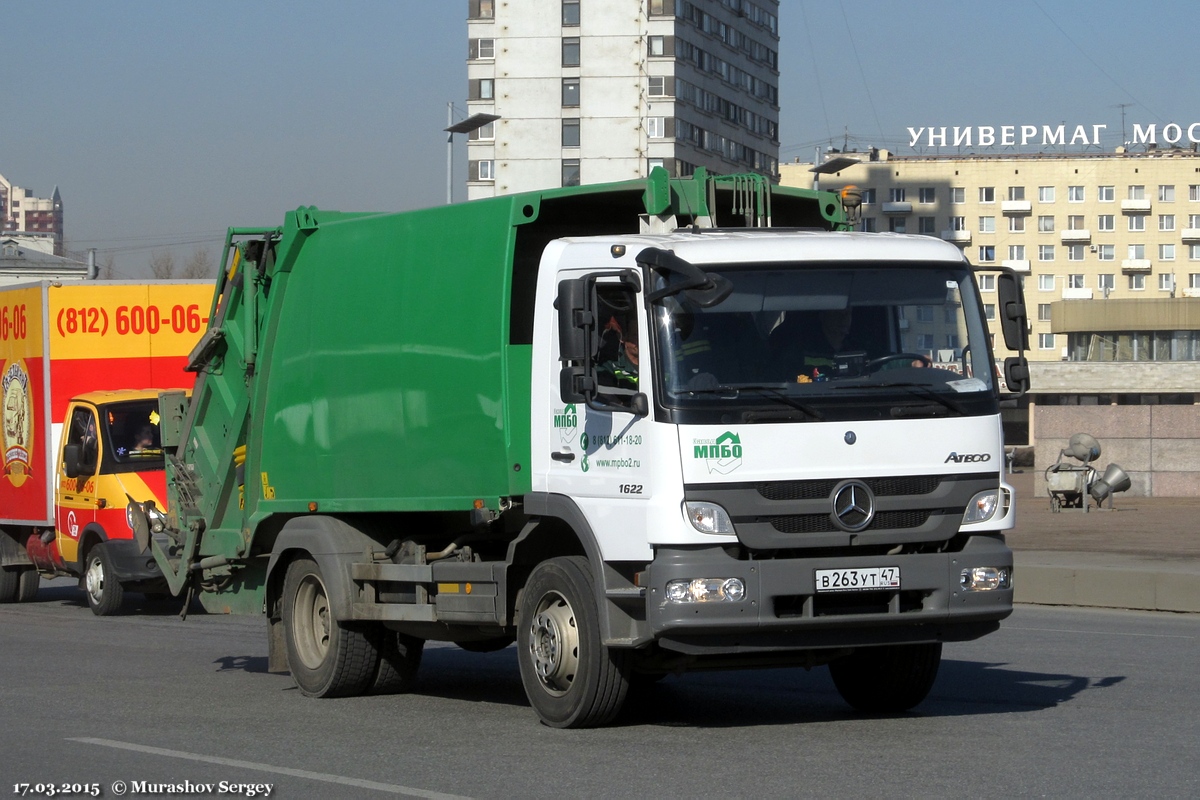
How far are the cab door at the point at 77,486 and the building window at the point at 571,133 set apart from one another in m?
94.8

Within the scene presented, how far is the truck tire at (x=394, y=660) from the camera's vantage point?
11422 mm

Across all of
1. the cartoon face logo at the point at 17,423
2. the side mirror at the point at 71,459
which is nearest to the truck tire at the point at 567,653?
the side mirror at the point at 71,459

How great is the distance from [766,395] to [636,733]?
6.51ft

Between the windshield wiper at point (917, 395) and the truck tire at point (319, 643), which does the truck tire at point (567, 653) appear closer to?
the windshield wiper at point (917, 395)

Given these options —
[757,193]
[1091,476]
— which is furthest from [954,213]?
[757,193]

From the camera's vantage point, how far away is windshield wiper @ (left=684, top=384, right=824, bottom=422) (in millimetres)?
8719

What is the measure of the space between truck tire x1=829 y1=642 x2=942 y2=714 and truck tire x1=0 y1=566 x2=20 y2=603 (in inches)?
548

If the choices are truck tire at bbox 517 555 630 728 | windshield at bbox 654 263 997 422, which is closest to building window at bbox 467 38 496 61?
truck tire at bbox 517 555 630 728

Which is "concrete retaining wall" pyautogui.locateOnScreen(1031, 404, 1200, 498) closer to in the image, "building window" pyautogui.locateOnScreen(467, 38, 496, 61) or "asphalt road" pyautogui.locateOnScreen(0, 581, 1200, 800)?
"asphalt road" pyautogui.locateOnScreen(0, 581, 1200, 800)

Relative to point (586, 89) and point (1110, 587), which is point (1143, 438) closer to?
point (1110, 587)

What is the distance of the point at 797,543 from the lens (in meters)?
8.73

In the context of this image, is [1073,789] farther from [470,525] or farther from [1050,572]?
[1050,572]

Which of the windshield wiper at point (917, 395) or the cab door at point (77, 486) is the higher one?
the windshield wiper at point (917, 395)

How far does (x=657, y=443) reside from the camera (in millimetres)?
8703
